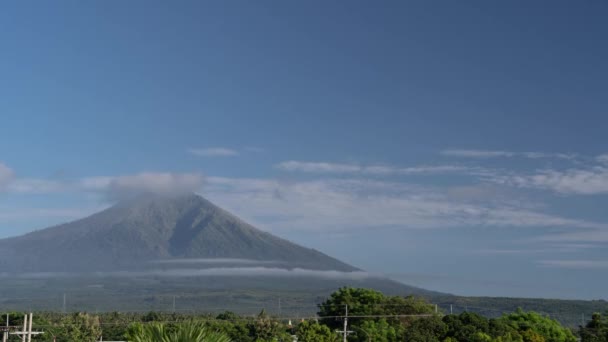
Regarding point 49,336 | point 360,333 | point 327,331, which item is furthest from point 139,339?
point 49,336

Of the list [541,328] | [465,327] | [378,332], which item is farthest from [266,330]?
[541,328]

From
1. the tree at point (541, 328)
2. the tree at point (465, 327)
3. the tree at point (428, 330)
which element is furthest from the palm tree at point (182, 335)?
the tree at point (541, 328)

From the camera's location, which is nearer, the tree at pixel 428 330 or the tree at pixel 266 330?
the tree at pixel 428 330

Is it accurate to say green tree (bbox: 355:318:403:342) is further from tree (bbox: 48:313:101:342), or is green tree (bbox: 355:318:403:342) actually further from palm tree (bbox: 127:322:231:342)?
palm tree (bbox: 127:322:231:342)

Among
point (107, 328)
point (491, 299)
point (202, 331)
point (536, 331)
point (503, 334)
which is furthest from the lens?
point (491, 299)

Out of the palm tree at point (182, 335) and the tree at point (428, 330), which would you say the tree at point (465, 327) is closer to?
the tree at point (428, 330)

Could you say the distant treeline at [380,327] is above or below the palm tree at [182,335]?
below

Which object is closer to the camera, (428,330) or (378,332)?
(428,330)

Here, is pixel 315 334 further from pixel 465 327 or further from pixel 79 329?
pixel 79 329

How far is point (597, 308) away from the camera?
152 meters

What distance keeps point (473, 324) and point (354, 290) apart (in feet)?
76.0

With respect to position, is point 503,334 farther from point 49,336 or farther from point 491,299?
point 491,299

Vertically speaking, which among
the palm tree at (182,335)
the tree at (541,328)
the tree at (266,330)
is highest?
the palm tree at (182,335)

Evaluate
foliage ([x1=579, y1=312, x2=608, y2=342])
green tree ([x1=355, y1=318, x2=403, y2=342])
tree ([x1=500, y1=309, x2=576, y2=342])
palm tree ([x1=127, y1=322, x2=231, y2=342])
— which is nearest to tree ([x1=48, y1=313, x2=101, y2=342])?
green tree ([x1=355, y1=318, x2=403, y2=342])
